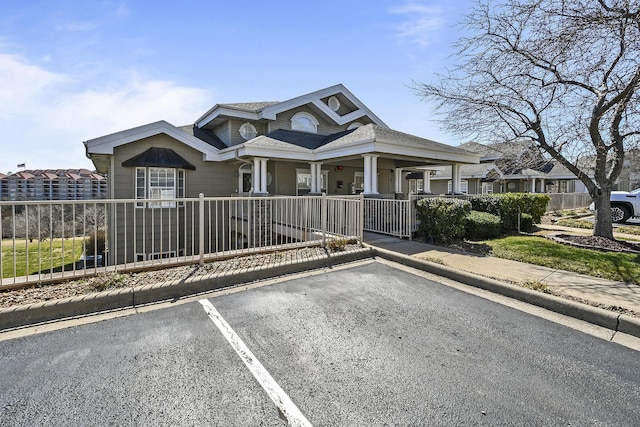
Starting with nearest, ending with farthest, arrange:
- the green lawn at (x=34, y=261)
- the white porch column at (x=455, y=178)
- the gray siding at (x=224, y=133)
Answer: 1. the green lawn at (x=34, y=261)
2. the gray siding at (x=224, y=133)
3. the white porch column at (x=455, y=178)

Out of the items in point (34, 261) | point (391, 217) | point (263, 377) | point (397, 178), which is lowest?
point (34, 261)

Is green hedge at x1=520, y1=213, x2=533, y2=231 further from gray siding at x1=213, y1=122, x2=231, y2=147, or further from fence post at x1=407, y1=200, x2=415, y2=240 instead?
gray siding at x1=213, y1=122, x2=231, y2=147

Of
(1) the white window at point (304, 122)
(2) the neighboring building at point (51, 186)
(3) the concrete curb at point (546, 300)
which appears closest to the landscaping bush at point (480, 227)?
(3) the concrete curb at point (546, 300)

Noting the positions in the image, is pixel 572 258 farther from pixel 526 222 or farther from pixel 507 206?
pixel 526 222

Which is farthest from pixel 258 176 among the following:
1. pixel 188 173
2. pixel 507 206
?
pixel 507 206

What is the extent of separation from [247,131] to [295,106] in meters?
2.65

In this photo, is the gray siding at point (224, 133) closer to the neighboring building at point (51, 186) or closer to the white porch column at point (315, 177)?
the white porch column at point (315, 177)

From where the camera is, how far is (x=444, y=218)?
8203 mm

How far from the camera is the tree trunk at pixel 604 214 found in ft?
28.4

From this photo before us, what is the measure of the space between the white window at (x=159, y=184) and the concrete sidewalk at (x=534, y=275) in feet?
27.9

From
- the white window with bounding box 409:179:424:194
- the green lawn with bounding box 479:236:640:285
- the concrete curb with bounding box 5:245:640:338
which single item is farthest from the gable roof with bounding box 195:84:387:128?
the green lawn with bounding box 479:236:640:285

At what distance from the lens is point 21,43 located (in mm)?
7844

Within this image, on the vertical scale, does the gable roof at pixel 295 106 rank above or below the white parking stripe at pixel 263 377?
above

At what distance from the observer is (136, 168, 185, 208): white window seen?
1172 cm
